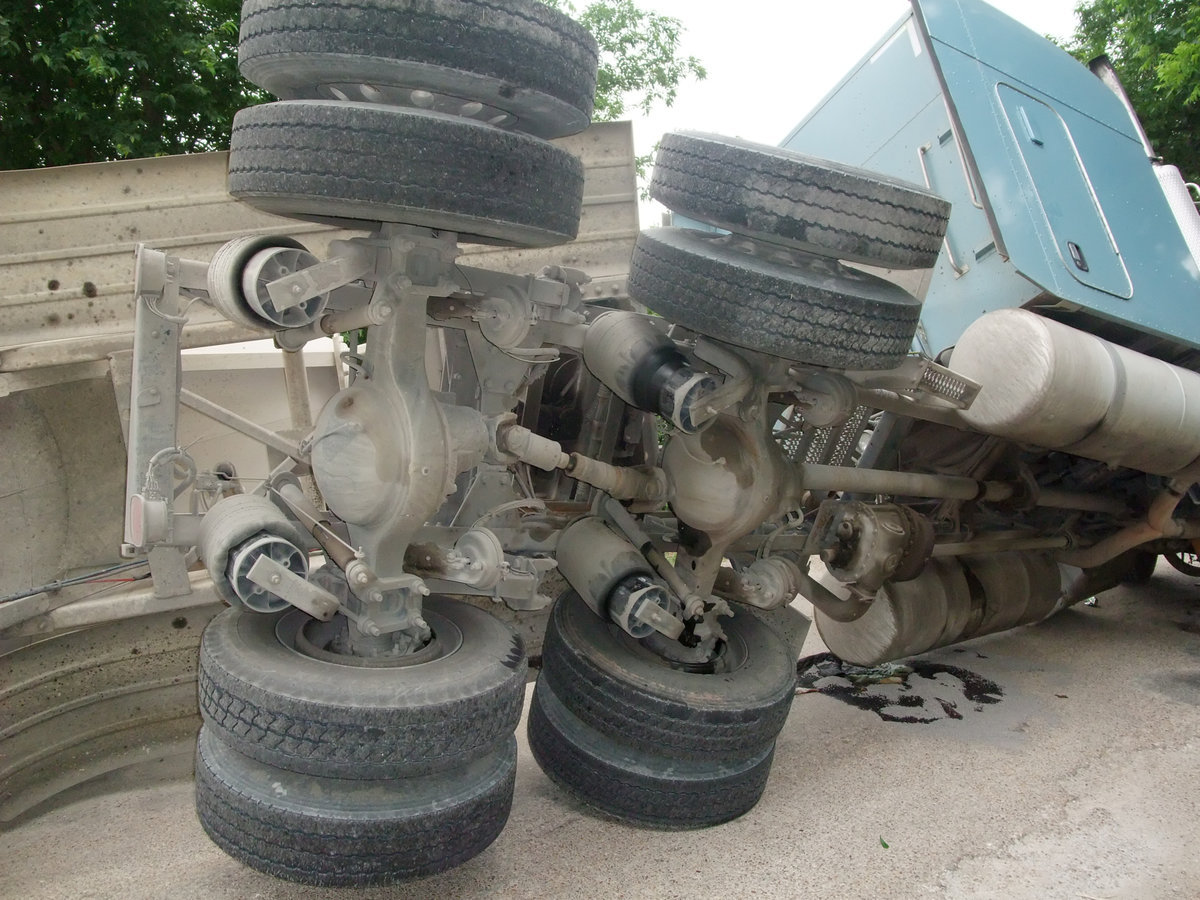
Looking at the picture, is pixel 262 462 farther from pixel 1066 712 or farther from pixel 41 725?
pixel 1066 712

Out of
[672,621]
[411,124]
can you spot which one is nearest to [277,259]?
[411,124]

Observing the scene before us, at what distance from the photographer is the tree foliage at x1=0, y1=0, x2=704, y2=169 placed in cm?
975

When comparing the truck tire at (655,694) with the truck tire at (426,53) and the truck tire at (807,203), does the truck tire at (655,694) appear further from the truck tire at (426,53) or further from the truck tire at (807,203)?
the truck tire at (426,53)

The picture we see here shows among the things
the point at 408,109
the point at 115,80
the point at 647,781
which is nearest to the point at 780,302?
the point at 408,109

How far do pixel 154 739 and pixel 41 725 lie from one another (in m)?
0.40

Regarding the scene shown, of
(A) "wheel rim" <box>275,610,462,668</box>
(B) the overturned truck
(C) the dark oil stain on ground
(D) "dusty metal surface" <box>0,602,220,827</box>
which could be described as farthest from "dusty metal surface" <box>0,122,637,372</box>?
(C) the dark oil stain on ground

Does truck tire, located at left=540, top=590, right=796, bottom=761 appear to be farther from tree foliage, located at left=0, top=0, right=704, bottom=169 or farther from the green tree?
the green tree

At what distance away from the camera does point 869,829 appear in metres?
2.84

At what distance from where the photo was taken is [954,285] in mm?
3898

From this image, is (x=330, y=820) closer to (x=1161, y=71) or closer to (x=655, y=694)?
(x=655, y=694)

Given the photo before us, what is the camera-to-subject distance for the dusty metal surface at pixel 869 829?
250 centimetres

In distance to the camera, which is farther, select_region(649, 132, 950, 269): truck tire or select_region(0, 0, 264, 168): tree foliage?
select_region(0, 0, 264, 168): tree foliage

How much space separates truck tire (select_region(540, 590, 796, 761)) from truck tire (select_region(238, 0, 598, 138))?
1.51m

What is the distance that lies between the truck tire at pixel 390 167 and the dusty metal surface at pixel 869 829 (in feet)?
5.34
